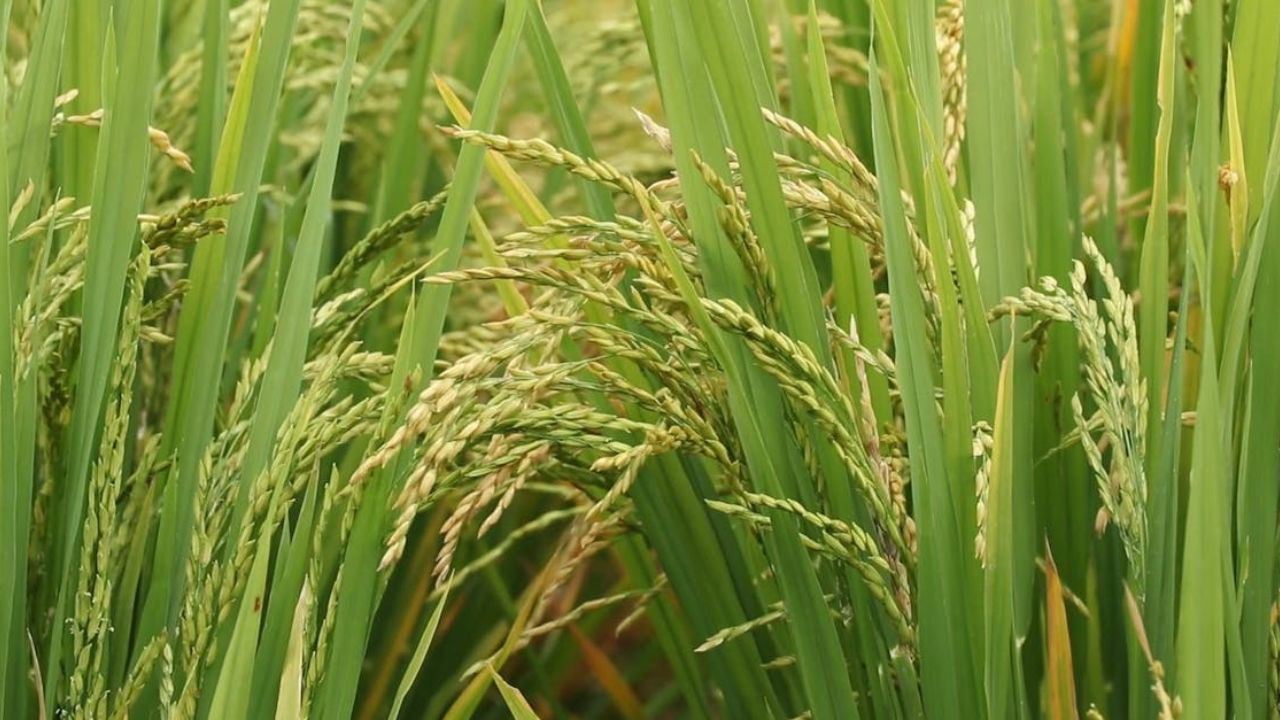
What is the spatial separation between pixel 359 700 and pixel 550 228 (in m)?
0.87

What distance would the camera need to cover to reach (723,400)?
1.00 meters

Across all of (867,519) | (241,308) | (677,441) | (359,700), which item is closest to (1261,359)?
(867,519)

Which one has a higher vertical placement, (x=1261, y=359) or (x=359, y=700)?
(x=1261, y=359)

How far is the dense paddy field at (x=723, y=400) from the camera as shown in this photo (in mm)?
917

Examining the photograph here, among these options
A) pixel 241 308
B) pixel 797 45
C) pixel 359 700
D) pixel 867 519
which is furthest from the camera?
pixel 241 308

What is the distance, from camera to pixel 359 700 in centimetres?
164

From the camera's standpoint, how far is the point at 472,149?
3.37 ft

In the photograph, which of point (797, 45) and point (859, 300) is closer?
point (859, 300)

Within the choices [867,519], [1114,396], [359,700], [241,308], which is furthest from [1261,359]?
[241,308]

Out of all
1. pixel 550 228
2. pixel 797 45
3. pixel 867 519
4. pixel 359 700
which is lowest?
pixel 359 700

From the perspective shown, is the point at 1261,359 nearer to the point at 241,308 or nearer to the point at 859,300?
the point at 859,300

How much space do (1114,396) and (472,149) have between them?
456 mm

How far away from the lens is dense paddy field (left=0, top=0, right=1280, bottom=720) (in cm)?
92

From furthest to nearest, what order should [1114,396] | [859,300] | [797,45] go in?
1. [797,45]
2. [859,300]
3. [1114,396]
